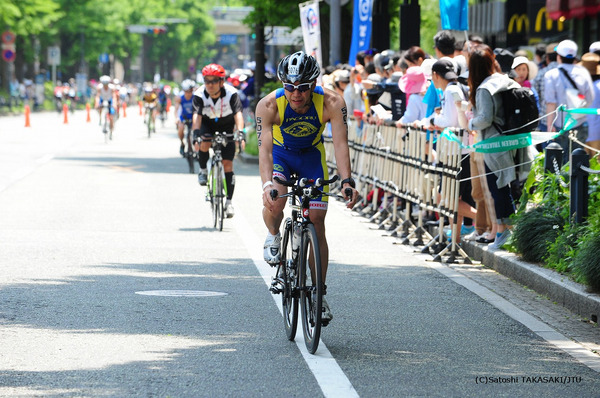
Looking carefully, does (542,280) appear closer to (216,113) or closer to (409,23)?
(216,113)

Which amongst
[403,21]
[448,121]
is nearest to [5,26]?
[403,21]

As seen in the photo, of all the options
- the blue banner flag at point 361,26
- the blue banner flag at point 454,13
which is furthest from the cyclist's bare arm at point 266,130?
the blue banner flag at point 361,26

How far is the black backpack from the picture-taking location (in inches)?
449

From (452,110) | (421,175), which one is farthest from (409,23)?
(452,110)

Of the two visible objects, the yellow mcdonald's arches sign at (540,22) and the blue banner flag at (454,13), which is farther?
the yellow mcdonald's arches sign at (540,22)

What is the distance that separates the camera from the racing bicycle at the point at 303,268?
7.13 m

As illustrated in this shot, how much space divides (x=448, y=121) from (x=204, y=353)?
5.81 meters

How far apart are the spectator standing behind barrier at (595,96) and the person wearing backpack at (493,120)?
157 inches

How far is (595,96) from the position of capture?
607 inches

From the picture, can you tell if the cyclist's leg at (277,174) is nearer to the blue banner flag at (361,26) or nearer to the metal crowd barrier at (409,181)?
the metal crowd barrier at (409,181)

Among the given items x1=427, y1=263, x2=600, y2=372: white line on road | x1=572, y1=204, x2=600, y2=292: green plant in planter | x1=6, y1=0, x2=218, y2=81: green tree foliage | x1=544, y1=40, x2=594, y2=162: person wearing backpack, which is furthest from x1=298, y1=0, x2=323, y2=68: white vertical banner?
x1=6, y1=0, x2=218, y2=81: green tree foliage

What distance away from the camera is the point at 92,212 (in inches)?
619

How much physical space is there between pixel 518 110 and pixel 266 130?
425 centimetres

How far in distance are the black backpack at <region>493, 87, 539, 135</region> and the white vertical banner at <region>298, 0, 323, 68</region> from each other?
1296cm
